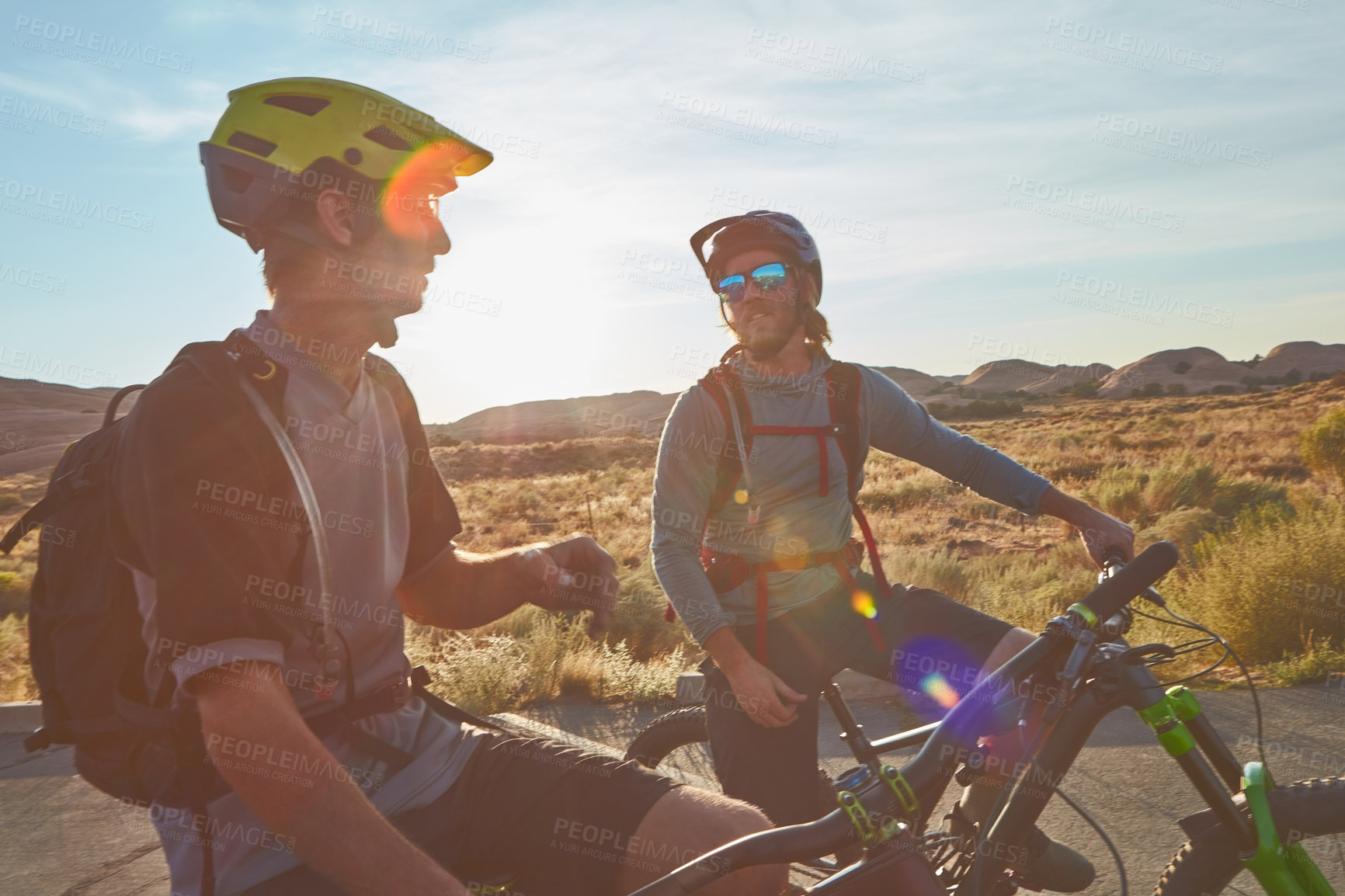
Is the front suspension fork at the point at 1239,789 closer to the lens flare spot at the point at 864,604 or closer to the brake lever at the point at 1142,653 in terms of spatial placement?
the brake lever at the point at 1142,653

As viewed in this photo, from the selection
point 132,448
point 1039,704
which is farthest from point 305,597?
point 1039,704

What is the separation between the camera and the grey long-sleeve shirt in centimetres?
322

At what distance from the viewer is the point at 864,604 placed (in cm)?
321

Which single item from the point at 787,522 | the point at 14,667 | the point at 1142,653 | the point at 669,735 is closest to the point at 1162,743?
the point at 1142,653

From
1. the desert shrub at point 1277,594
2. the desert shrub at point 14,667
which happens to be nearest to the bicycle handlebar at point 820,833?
the desert shrub at point 1277,594

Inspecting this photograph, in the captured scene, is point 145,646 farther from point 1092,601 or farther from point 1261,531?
point 1261,531

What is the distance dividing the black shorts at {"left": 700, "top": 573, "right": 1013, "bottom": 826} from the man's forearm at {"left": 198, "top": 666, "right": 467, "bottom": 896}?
163 cm

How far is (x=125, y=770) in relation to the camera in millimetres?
1656

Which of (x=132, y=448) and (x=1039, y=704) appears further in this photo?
(x=1039, y=704)

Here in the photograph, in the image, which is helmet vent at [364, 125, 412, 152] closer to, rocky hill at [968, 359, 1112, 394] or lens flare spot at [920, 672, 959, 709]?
lens flare spot at [920, 672, 959, 709]

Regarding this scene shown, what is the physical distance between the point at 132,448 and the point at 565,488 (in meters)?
30.4

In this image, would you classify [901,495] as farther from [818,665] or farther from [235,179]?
[235,179]

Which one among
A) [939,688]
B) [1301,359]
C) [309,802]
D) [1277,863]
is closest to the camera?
[309,802]

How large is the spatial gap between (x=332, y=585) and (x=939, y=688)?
195 centimetres
